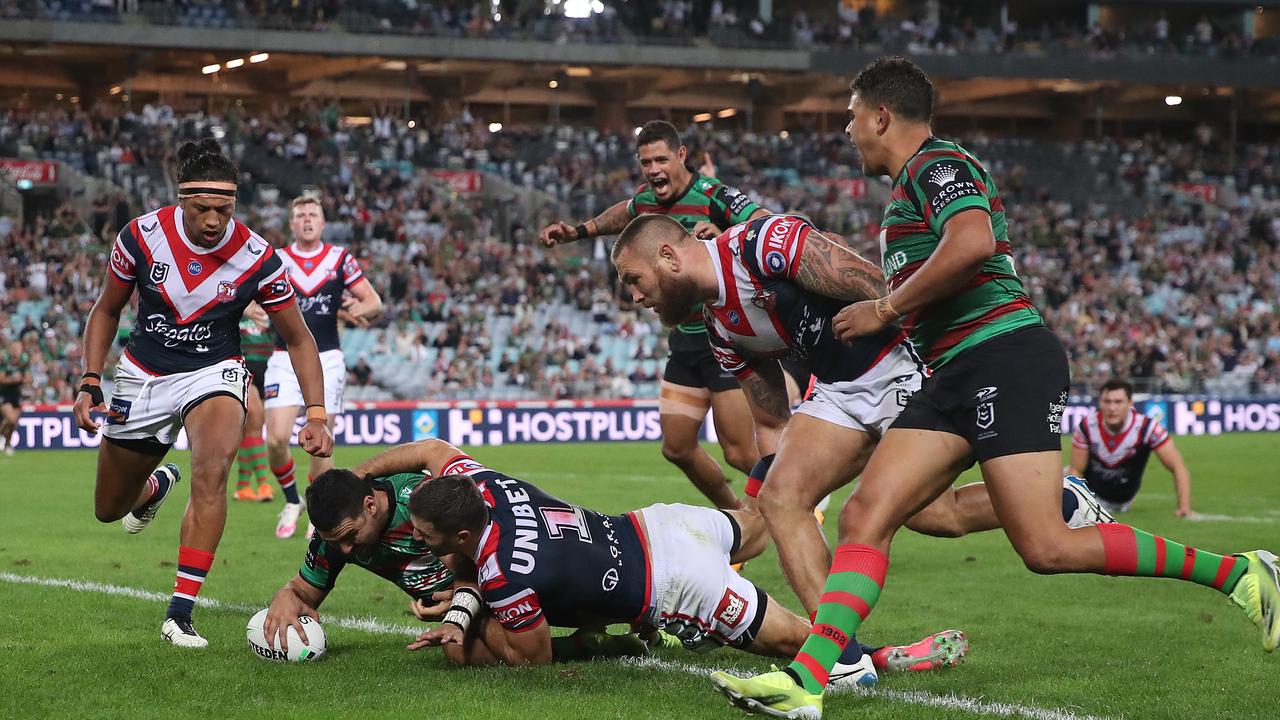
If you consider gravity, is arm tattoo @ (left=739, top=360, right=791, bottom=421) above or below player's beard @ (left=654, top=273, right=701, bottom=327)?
below

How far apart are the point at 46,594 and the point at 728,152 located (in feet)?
130

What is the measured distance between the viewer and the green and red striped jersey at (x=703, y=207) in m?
A: 9.31

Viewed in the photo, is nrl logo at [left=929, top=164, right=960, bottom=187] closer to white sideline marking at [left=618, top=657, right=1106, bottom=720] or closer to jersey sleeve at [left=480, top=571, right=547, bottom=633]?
white sideline marking at [left=618, top=657, right=1106, bottom=720]

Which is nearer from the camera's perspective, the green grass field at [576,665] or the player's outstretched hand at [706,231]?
the green grass field at [576,665]

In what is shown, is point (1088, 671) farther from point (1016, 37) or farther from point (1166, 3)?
point (1166, 3)

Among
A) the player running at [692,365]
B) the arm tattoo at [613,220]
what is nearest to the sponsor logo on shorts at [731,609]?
the player running at [692,365]

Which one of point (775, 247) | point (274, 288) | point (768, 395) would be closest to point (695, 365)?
point (768, 395)

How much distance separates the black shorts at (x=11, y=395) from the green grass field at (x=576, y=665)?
12.2m

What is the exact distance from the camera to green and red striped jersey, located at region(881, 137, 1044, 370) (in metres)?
5.27

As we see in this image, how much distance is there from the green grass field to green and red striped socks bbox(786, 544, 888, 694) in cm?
32

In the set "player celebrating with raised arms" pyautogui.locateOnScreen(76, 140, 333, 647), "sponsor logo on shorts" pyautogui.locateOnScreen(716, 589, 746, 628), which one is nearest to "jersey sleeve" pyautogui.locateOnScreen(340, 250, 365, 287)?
"player celebrating with raised arms" pyautogui.locateOnScreen(76, 140, 333, 647)

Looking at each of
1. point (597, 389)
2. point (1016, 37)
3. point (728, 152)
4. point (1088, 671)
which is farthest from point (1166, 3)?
point (1088, 671)

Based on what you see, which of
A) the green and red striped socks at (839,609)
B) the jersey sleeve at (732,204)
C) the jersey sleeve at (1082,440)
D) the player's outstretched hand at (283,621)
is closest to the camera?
the green and red striped socks at (839,609)

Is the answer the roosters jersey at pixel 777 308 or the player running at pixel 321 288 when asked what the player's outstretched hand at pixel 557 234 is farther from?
the player running at pixel 321 288
